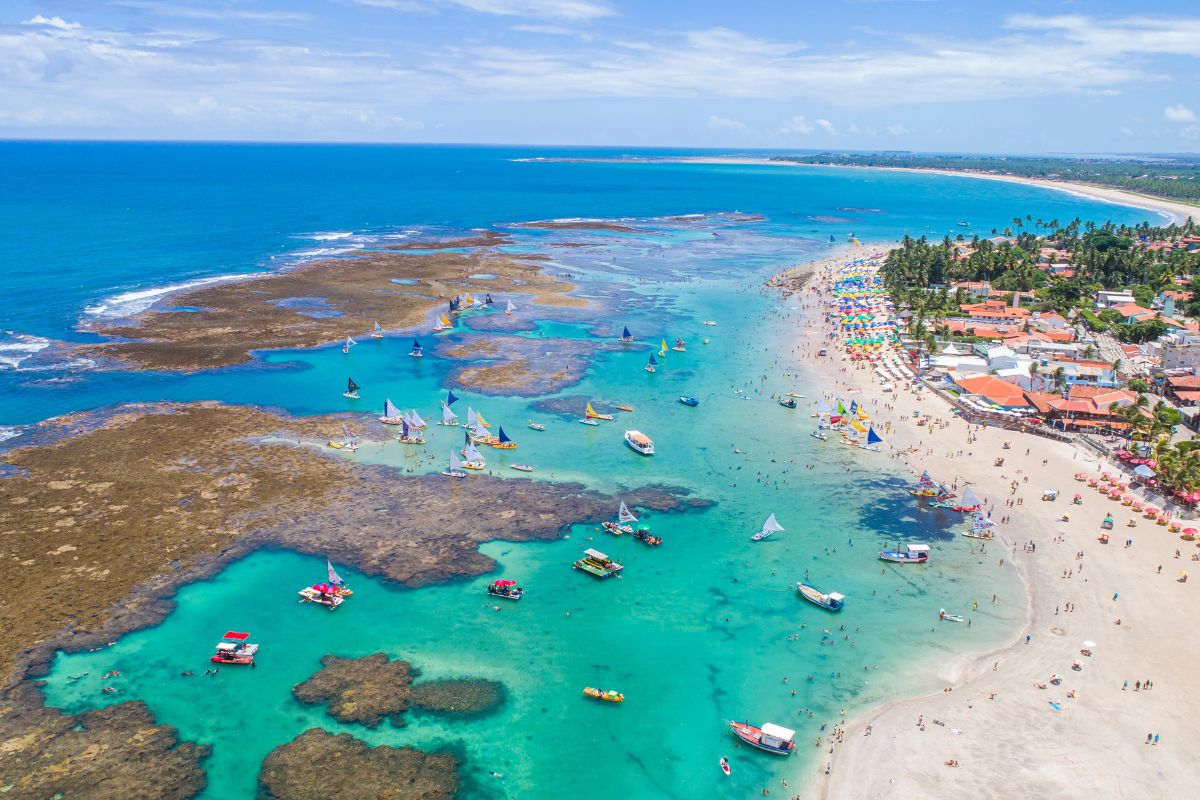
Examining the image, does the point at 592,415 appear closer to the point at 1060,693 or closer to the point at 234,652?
the point at 234,652

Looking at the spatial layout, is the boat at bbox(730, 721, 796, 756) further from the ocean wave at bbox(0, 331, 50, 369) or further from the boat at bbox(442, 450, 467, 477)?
the ocean wave at bbox(0, 331, 50, 369)

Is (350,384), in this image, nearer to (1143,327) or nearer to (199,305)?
(199,305)

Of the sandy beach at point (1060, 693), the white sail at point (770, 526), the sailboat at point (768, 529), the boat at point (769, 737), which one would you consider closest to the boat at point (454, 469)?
the sailboat at point (768, 529)

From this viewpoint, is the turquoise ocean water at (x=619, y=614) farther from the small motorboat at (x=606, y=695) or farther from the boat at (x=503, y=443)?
the boat at (x=503, y=443)

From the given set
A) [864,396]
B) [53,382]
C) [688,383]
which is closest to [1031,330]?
[864,396]

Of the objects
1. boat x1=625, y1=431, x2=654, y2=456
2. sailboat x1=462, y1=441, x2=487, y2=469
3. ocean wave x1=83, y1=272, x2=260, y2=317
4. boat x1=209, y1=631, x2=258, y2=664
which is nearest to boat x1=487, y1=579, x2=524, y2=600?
boat x1=209, y1=631, x2=258, y2=664
